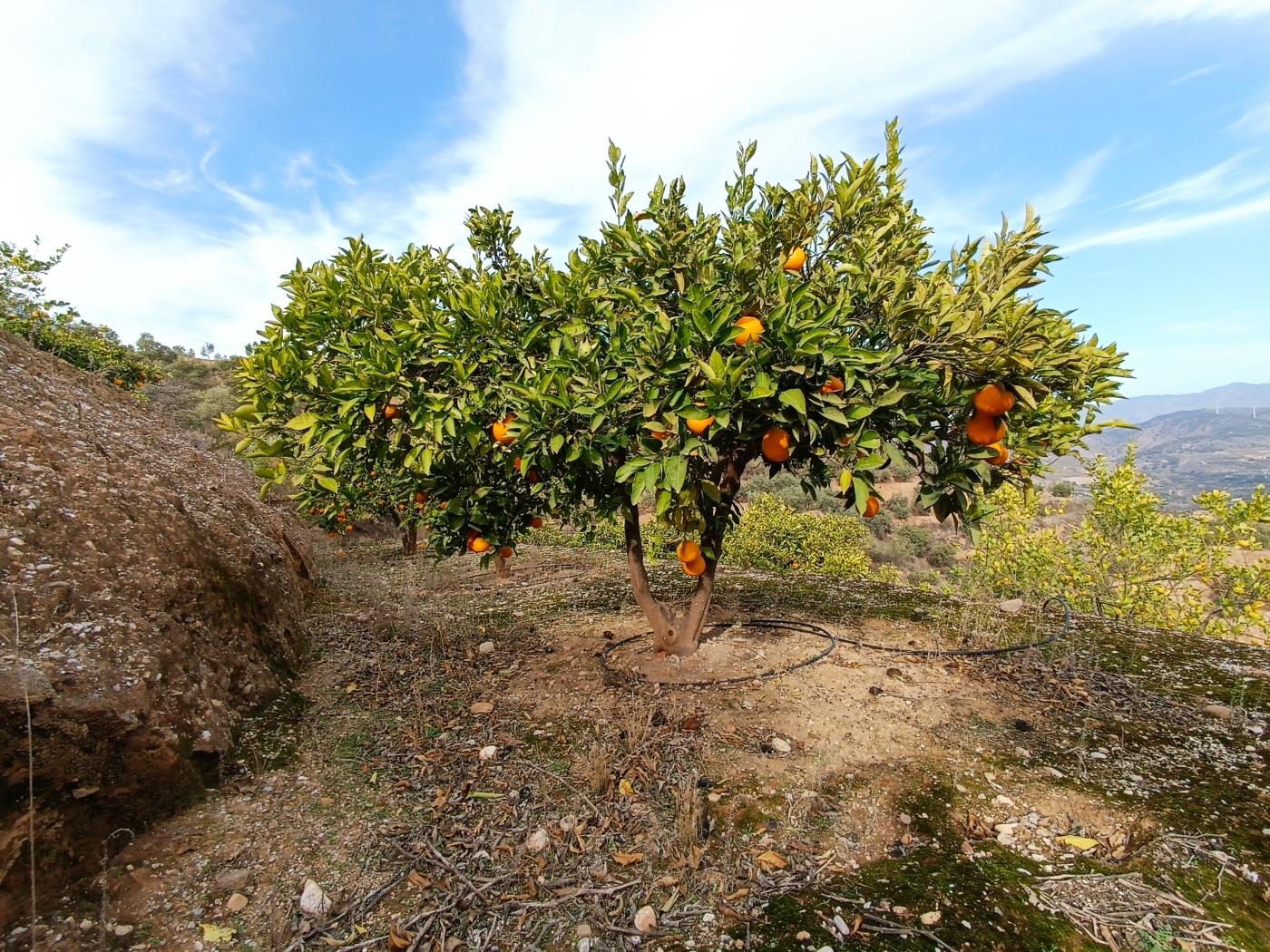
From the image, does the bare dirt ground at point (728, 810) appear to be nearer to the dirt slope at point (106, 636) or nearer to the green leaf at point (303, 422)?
the dirt slope at point (106, 636)

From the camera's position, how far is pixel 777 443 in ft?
8.82

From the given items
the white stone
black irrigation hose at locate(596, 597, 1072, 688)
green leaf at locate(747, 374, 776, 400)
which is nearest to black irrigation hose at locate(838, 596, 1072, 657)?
black irrigation hose at locate(596, 597, 1072, 688)

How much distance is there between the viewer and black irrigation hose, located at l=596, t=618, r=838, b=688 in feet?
13.1

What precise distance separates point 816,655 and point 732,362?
2808 mm

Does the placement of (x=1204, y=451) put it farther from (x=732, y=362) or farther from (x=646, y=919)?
(x=646, y=919)

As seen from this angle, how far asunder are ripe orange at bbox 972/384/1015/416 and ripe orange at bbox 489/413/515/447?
212cm

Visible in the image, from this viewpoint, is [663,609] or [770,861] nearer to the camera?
[770,861]

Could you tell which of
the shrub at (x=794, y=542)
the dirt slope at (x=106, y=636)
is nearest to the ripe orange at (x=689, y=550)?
the dirt slope at (x=106, y=636)

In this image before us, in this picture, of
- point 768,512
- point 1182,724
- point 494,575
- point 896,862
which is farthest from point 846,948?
point 768,512

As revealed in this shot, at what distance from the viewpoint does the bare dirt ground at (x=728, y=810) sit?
2.11m

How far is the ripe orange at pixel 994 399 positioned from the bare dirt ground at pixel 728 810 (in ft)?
5.98

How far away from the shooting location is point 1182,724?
3357 mm

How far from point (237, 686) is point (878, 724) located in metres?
3.86

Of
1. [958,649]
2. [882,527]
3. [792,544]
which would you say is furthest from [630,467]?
[882,527]
